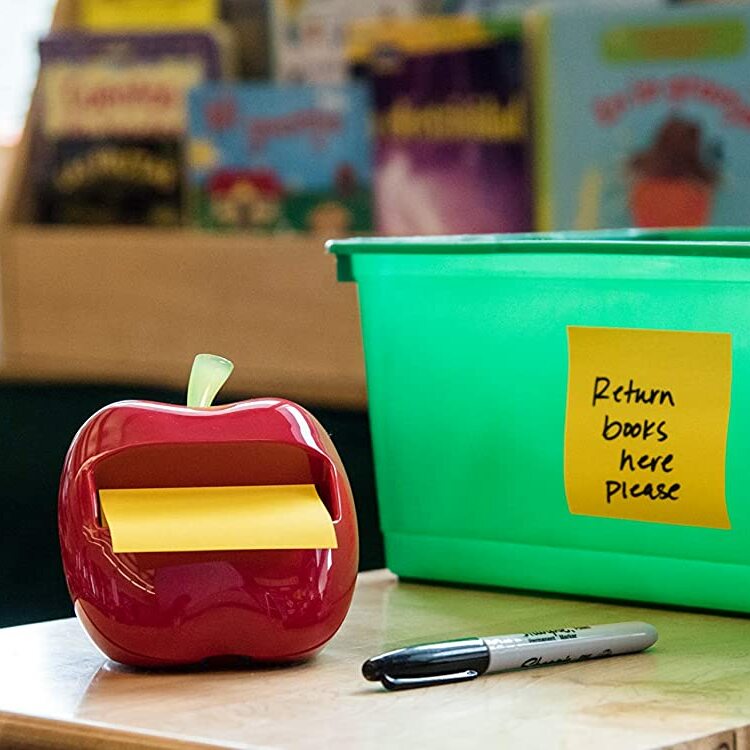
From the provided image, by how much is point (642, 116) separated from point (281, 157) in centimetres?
49

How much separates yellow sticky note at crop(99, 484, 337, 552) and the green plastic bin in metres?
0.19

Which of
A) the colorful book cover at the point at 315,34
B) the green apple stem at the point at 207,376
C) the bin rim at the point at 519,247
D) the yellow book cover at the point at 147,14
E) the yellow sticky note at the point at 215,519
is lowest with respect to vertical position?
the yellow sticky note at the point at 215,519

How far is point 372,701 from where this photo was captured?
0.68 m

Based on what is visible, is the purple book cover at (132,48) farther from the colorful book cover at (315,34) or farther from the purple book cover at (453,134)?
the purple book cover at (453,134)

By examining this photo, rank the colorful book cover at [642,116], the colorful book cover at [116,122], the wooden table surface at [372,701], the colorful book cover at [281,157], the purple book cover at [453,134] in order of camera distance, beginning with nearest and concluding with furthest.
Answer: the wooden table surface at [372,701] → the colorful book cover at [642,116] → the purple book cover at [453,134] → the colorful book cover at [281,157] → the colorful book cover at [116,122]

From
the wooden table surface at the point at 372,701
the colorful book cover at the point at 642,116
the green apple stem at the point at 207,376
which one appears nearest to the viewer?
the wooden table surface at the point at 372,701

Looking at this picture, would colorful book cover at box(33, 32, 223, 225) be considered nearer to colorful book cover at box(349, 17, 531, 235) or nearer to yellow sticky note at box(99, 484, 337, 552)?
colorful book cover at box(349, 17, 531, 235)

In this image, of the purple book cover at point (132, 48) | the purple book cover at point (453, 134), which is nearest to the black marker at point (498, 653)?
the purple book cover at point (453, 134)

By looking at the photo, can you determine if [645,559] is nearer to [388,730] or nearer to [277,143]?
[388,730]

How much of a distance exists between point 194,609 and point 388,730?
0.44 ft

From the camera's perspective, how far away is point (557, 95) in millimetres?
1742

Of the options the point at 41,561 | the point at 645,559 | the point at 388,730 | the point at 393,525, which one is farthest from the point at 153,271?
the point at 388,730

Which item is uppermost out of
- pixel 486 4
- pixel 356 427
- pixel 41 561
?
pixel 486 4

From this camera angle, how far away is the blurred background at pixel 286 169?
5.55 ft
